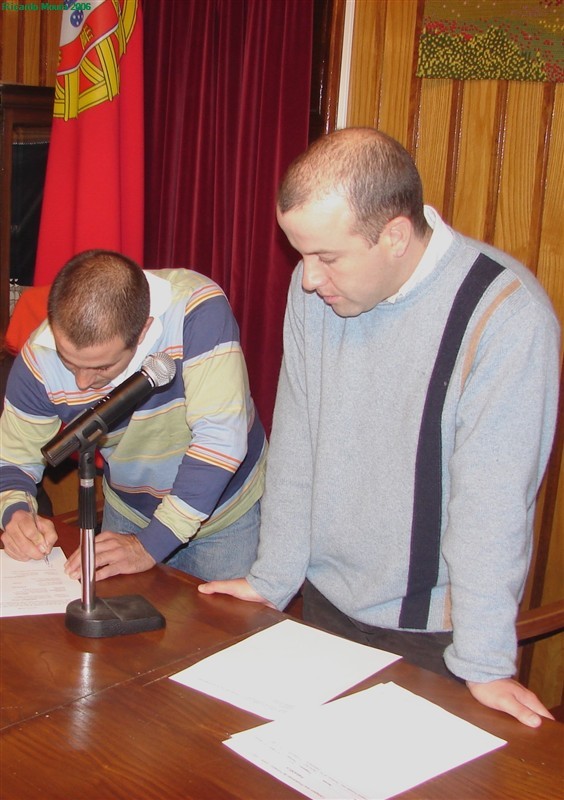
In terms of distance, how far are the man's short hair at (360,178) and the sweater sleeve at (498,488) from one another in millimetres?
259

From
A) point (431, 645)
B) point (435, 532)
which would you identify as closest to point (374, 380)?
point (435, 532)

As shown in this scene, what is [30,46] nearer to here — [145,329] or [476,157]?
[476,157]

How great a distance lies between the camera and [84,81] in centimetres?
308

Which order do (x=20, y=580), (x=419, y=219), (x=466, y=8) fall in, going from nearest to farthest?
(x=419, y=219) < (x=20, y=580) < (x=466, y=8)

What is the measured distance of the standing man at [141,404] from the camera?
1733 mm

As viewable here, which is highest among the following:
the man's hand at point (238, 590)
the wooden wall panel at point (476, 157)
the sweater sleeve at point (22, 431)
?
the wooden wall panel at point (476, 157)

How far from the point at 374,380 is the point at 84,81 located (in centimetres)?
202

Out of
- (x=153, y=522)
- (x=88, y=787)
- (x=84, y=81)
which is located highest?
(x=84, y=81)

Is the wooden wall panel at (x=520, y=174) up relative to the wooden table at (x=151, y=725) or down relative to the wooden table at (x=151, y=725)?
up

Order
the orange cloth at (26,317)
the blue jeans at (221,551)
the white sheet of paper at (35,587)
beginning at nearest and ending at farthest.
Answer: the white sheet of paper at (35,587)
the blue jeans at (221,551)
the orange cloth at (26,317)

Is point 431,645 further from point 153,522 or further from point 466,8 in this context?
point 466,8

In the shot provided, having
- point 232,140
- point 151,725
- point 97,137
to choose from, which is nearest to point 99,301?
point 151,725

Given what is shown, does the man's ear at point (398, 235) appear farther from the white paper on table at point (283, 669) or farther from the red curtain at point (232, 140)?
the red curtain at point (232, 140)

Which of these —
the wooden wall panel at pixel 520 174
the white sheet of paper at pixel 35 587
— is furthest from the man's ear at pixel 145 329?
the wooden wall panel at pixel 520 174
